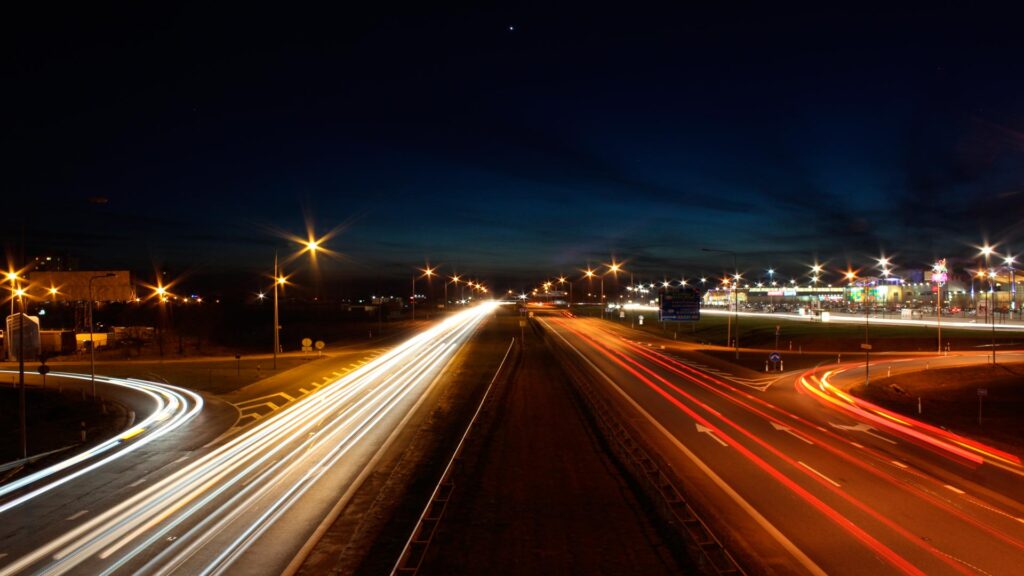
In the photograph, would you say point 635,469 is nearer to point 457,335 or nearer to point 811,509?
point 811,509

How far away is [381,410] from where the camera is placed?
28.3m

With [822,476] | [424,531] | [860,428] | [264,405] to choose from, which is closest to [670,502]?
[424,531]

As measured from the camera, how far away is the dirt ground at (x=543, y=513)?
11961mm

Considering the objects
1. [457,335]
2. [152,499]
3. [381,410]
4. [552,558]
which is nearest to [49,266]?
[457,335]

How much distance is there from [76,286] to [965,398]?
82.3 m

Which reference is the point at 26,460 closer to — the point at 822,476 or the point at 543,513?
the point at 543,513

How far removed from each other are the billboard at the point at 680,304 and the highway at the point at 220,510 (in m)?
37.3

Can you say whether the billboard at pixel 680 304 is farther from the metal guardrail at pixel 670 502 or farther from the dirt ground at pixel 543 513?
the dirt ground at pixel 543 513

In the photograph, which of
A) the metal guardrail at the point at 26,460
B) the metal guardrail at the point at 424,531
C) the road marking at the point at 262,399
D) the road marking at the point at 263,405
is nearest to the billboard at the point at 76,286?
the road marking at the point at 262,399

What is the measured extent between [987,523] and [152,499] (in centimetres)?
2124

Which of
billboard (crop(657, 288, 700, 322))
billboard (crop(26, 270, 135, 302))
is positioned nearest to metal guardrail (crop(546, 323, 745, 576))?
billboard (crop(657, 288, 700, 322))

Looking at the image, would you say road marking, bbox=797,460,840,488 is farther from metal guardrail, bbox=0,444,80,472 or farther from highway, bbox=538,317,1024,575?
metal guardrail, bbox=0,444,80,472

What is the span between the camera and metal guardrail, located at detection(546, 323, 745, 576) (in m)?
11.5

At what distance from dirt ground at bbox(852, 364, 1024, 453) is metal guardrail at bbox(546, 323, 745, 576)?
15675 mm
